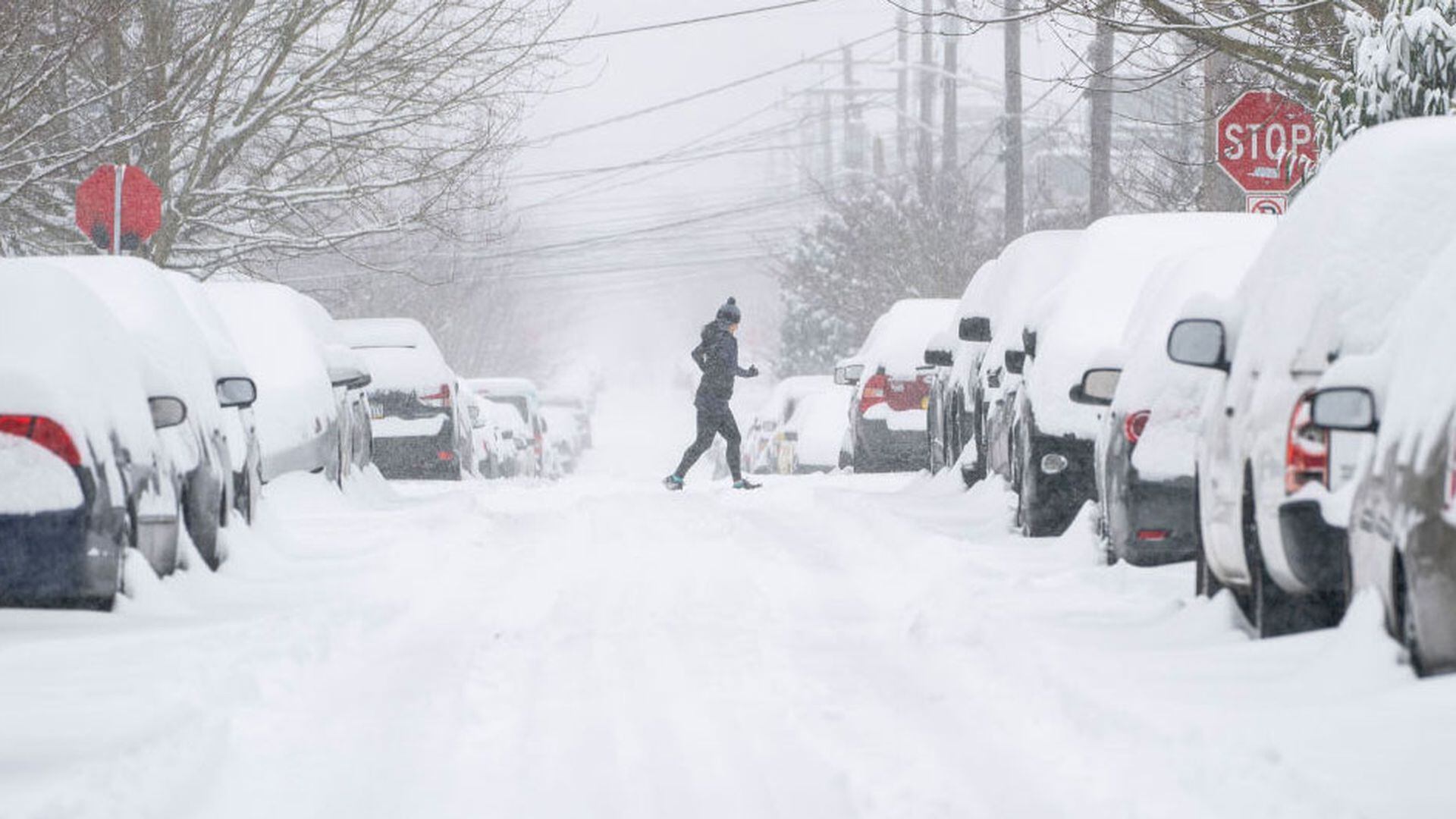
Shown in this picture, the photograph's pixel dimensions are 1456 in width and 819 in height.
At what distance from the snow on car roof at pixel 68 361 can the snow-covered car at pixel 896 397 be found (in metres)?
13.4

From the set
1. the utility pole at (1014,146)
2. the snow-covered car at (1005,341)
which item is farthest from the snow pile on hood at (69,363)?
the utility pole at (1014,146)

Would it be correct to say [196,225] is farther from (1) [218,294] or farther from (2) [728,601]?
(2) [728,601]

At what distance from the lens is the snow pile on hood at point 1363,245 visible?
6.94 metres

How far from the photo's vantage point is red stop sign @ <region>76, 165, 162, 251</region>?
751 inches

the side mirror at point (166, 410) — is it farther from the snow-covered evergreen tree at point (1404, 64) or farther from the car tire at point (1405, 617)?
the snow-covered evergreen tree at point (1404, 64)

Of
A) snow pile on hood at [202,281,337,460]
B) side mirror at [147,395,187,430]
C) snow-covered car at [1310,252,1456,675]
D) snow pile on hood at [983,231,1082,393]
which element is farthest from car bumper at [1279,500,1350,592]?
snow pile on hood at [202,281,337,460]

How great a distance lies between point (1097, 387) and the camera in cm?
1098

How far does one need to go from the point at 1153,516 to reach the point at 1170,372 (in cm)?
62

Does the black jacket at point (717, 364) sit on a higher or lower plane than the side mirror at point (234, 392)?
lower

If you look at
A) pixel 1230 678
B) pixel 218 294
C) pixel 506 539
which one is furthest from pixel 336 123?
pixel 1230 678

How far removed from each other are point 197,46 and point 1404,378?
2016 centimetres

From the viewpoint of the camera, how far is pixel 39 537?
767 cm

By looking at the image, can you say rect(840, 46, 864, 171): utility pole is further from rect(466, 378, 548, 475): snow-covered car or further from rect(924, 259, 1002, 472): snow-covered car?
rect(924, 259, 1002, 472): snow-covered car

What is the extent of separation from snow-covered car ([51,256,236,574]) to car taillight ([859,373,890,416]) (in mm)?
11511
